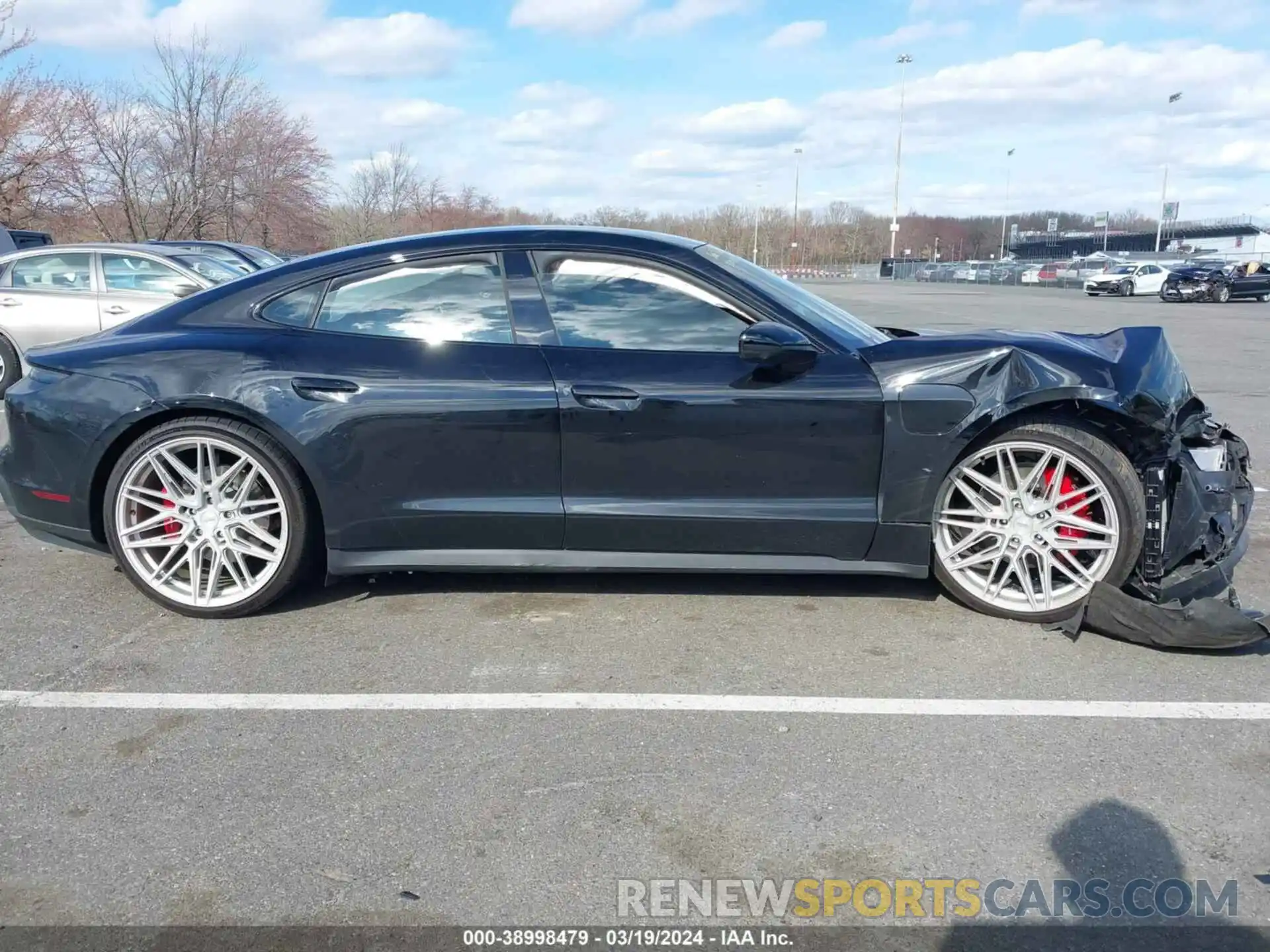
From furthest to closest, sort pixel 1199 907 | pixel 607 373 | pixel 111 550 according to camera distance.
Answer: pixel 111 550
pixel 607 373
pixel 1199 907

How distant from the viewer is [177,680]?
332cm

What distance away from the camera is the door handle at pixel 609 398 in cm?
360

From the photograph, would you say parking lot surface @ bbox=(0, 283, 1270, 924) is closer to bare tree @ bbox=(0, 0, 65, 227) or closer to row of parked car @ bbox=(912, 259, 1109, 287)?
bare tree @ bbox=(0, 0, 65, 227)

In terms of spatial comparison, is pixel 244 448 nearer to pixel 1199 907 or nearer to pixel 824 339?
pixel 824 339

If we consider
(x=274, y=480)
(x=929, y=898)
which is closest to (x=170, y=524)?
(x=274, y=480)

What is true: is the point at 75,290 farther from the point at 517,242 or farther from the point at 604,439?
the point at 604,439

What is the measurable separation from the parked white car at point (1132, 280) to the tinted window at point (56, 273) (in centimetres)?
3588

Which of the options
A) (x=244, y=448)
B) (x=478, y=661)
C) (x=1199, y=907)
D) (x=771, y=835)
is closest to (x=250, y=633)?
(x=244, y=448)

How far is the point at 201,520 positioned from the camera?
383 cm

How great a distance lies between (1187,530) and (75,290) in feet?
32.8

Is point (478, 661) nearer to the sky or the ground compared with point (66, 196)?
nearer to the ground

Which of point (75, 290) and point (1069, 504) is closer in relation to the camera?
point (1069, 504)

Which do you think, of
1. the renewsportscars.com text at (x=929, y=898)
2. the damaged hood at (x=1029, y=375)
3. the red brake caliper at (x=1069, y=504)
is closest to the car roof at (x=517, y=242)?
the damaged hood at (x=1029, y=375)

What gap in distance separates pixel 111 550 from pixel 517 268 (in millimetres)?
1971
